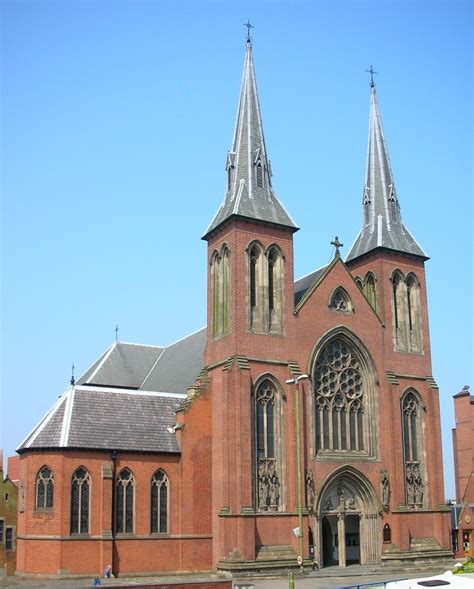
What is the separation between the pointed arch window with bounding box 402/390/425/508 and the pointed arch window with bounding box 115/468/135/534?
15622 millimetres

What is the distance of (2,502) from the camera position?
4819 cm

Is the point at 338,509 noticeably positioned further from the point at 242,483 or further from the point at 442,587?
the point at 442,587

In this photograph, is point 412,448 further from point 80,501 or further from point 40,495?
point 40,495

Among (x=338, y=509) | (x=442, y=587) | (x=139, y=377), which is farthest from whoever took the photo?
(x=139, y=377)

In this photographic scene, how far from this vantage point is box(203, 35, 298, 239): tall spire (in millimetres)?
43812

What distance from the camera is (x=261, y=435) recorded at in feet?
133

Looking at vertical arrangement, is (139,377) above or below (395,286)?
below

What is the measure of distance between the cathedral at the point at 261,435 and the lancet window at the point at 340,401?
9 centimetres

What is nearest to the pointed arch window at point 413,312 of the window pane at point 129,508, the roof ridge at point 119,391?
the roof ridge at point 119,391

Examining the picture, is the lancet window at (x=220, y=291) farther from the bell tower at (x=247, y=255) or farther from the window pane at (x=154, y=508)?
the window pane at (x=154, y=508)

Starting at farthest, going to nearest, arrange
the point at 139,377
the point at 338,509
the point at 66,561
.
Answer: the point at 139,377, the point at 338,509, the point at 66,561

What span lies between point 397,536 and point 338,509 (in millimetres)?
3769

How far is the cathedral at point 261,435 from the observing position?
38.6m

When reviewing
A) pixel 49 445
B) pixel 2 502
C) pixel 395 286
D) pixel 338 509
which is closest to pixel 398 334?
pixel 395 286
